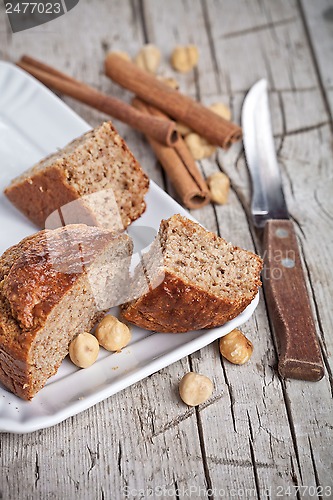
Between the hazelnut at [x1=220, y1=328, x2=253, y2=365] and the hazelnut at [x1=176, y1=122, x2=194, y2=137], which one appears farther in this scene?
the hazelnut at [x1=176, y1=122, x2=194, y2=137]

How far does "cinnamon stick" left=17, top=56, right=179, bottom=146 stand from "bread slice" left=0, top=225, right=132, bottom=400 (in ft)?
4.15

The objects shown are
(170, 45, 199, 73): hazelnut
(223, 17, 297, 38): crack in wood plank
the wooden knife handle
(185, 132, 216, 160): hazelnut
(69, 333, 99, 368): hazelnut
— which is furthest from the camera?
(223, 17, 297, 38): crack in wood plank

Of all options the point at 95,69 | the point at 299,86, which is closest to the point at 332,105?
the point at 299,86

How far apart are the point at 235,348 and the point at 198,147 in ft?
5.36

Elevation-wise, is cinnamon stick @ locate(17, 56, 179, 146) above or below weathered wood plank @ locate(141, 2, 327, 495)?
above

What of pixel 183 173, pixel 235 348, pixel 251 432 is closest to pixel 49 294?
pixel 235 348

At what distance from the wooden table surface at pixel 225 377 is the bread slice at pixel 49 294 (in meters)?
0.35

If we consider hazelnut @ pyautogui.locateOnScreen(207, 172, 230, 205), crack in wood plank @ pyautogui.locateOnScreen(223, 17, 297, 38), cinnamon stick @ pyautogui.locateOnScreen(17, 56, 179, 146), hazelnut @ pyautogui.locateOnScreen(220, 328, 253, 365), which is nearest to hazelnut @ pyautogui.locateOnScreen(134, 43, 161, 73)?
cinnamon stick @ pyautogui.locateOnScreen(17, 56, 179, 146)

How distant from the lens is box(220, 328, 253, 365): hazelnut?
10.5ft

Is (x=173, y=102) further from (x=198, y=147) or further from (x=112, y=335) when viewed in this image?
(x=112, y=335)

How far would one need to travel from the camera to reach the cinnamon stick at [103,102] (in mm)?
4207

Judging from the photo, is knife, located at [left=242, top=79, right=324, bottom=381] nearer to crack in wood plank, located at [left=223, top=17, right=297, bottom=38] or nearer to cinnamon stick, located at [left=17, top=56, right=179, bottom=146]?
cinnamon stick, located at [left=17, top=56, right=179, bottom=146]

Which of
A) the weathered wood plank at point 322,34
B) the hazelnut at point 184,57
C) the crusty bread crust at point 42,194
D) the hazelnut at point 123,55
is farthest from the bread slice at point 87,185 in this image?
the weathered wood plank at point 322,34

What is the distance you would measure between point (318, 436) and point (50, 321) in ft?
Answer: 4.33
